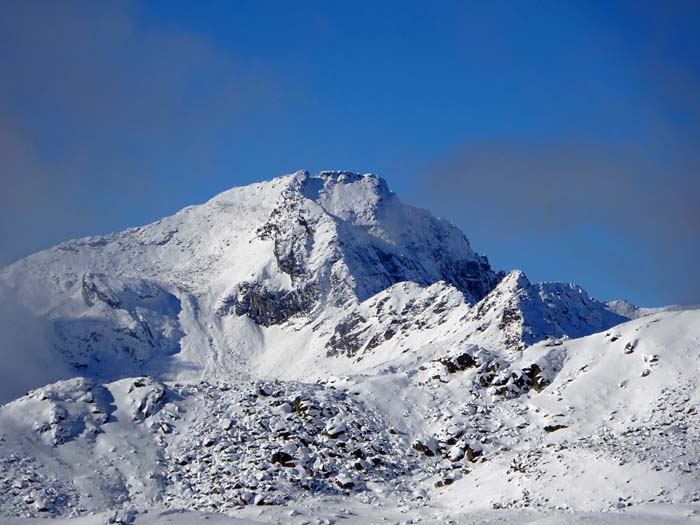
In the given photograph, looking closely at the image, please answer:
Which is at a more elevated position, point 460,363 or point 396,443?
point 460,363

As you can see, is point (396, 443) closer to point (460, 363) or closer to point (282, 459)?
point (282, 459)

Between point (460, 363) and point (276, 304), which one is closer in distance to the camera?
point (460, 363)

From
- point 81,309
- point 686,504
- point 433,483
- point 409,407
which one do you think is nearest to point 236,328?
point 81,309

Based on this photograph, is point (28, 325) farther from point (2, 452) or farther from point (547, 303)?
point (2, 452)

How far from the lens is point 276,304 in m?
195

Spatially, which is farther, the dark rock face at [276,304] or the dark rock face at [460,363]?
the dark rock face at [276,304]

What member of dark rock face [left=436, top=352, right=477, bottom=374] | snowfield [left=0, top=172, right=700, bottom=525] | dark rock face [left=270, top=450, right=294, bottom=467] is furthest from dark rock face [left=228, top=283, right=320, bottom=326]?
dark rock face [left=270, top=450, right=294, bottom=467]

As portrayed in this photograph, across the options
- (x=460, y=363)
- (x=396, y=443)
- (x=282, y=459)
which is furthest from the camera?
(x=460, y=363)

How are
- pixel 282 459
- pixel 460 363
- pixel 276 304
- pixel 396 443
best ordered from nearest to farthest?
1. pixel 282 459
2. pixel 396 443
3. pixel 460 363
4. pixel 276 304

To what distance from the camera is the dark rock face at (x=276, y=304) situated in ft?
628

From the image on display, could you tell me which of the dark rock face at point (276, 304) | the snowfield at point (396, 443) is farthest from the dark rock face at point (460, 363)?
the dark rock face at point (276, 304)

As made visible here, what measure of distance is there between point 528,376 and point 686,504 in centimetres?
3009

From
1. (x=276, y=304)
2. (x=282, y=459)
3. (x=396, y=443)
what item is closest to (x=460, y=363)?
(x=396, y=443)

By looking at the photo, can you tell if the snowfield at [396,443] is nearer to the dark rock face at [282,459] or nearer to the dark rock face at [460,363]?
the dark rock face at [460,363]
